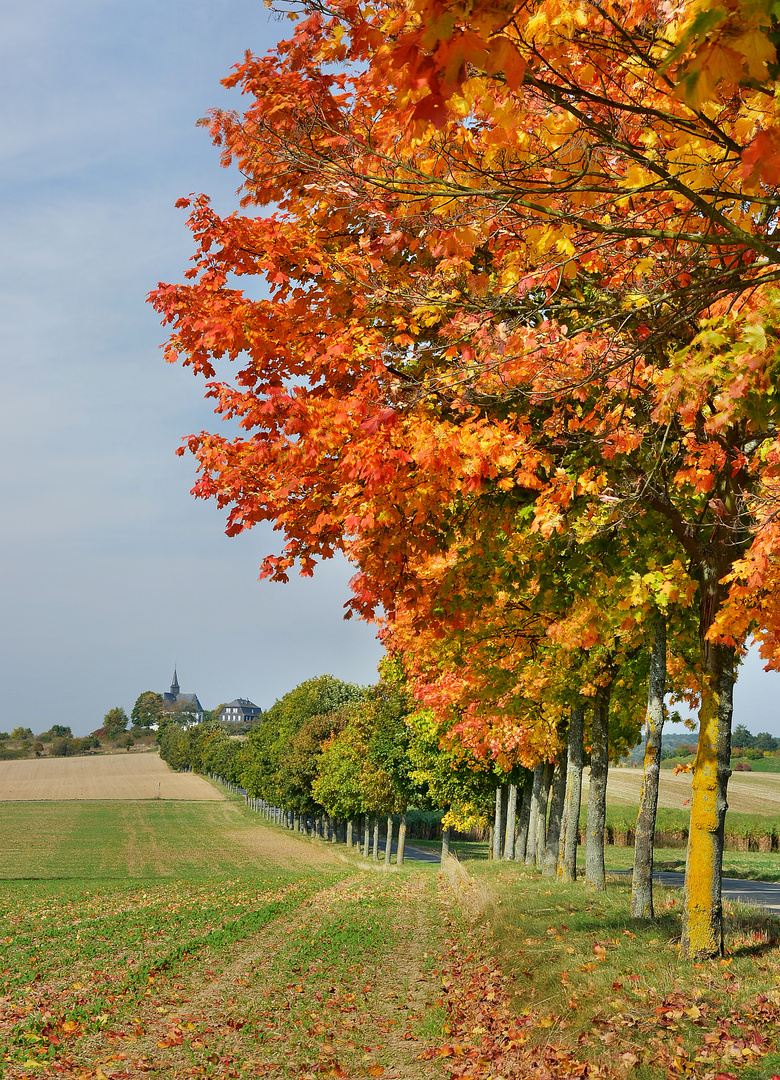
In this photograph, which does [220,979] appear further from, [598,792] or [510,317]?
[510,317]

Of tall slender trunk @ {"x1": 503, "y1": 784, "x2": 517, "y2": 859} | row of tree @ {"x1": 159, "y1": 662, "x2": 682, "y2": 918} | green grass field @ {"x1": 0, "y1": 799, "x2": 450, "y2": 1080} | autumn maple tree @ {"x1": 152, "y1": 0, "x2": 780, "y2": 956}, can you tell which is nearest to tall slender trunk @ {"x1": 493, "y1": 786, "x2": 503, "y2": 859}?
row of tree @ {"x1": 159, "y1": 662, "x2": 682, "y2": 918}

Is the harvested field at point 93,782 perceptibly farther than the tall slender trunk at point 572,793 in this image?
Yes

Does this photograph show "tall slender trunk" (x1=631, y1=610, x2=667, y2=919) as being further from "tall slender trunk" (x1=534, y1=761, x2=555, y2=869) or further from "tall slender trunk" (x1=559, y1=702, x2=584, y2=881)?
"tall slender trunk" (x1=534, y1=761, x2=555, y2=869)

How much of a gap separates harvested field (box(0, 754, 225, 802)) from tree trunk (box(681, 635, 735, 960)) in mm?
102652

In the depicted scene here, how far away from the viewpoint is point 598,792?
18734mm

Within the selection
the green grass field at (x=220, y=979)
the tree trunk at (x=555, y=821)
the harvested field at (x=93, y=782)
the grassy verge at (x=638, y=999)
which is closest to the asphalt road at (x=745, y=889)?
the tree trunk at (x=555, y=821)

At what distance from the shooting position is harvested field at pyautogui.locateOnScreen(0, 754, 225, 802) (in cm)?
10562

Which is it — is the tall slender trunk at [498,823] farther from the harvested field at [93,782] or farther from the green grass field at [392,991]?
the harvested field at [93,782]

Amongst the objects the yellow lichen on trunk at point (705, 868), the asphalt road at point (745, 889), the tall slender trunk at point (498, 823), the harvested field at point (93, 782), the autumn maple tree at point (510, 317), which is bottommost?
the harvested field at point (93, 782)

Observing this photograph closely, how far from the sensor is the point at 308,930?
59.0ft

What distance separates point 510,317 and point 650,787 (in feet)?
27.8

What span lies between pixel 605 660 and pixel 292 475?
10809 mm

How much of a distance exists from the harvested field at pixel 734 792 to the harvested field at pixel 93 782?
178ft

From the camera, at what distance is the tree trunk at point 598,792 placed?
56.7 ft
